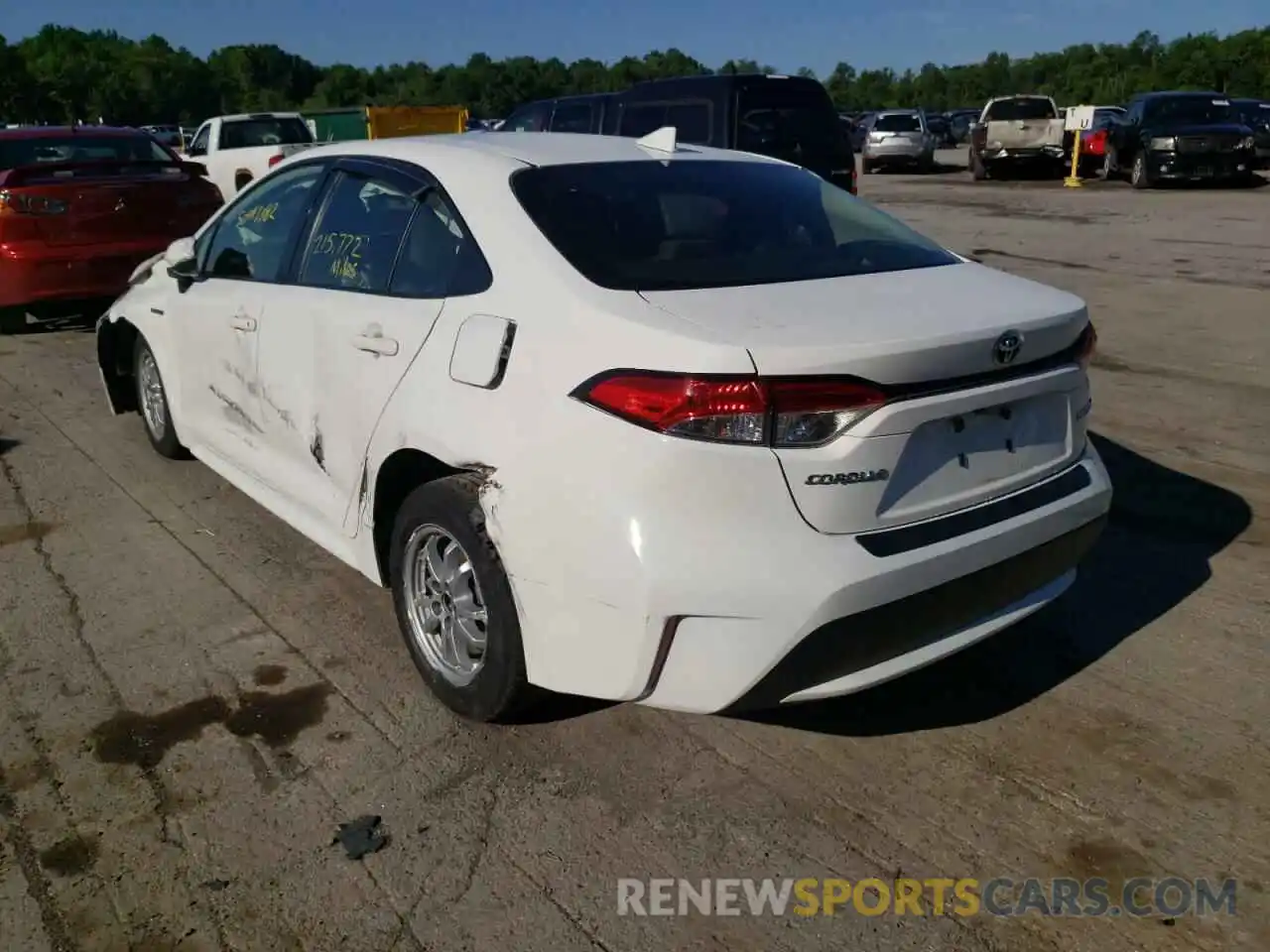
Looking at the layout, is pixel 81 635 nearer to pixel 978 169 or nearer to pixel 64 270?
pixel 64 270

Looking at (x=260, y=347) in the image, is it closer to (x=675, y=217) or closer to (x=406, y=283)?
(x=406, y=283)

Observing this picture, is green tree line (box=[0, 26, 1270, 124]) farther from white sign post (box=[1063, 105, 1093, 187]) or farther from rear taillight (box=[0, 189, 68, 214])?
rear taillight (box=[0, 189, 68, 214])

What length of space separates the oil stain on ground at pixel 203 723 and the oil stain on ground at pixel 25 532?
178 cm

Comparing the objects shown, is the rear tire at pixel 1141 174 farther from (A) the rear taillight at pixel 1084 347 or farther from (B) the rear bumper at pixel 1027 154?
(A) the rear taillight at pixel 1084 347

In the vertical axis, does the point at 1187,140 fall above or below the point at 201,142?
below

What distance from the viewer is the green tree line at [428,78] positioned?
75375 mm

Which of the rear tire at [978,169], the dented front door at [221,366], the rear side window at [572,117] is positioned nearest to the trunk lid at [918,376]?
the dented front door at [221,366]

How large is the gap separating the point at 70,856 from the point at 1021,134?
26.1 m

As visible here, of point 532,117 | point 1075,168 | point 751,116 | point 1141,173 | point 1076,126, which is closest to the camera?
point 751,116

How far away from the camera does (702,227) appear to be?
11.0ft

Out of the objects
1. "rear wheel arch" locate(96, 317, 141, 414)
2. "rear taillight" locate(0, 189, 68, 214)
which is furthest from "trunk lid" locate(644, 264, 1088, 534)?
"rear taillight" locate(0, 189, 68, 214)

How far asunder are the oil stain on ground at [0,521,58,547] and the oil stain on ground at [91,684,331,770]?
1.78 metres

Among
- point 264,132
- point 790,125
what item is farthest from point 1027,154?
point 264,132

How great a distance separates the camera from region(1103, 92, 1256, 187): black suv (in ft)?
68.9
